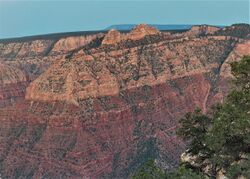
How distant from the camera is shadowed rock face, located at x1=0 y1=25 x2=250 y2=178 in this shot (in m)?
109

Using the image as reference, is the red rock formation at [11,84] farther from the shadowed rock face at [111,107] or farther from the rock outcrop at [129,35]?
the rock outcrop at [129,35]

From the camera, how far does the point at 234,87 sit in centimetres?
3631

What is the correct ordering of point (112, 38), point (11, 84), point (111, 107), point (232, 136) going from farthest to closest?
point (11, 84), point (112, 38), point (111, 107), point (232, 136)

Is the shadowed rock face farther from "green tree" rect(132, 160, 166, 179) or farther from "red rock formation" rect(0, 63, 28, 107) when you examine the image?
"green tree" rect(132, 160, 166, 179)

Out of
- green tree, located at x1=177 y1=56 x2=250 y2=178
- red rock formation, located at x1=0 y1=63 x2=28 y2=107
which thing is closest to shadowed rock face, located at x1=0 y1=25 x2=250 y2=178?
red rock formation, located at x1=0 y1=63 x2=28 y2=107

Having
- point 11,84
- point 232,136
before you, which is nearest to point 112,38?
point 11,84

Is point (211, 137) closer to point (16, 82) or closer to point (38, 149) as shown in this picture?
point (38, 149)

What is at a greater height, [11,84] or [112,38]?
[112,38]

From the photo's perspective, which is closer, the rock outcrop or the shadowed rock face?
the shadowed rock face

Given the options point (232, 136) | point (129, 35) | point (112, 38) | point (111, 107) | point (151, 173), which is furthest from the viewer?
point (129, 35)

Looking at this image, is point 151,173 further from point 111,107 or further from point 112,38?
point 112,38

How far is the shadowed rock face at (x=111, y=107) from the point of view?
10862 centimetres

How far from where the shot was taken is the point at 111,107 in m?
116

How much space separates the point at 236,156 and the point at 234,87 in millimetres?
5382
